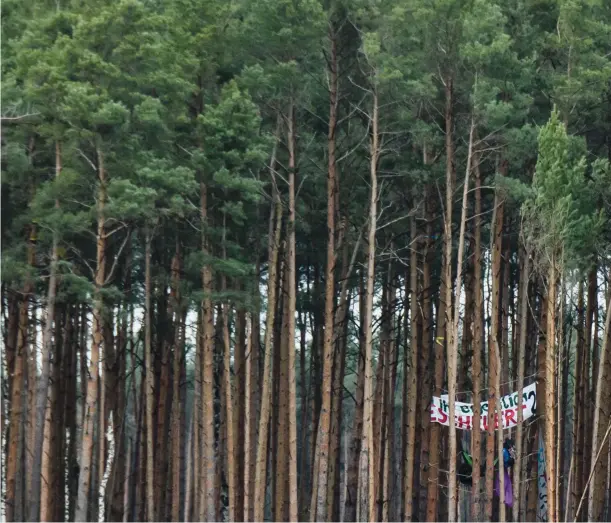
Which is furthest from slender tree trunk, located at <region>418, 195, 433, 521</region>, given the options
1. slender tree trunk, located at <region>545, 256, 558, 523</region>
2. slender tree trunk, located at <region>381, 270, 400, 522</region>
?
slender tree trunk, located at <region>545, 256, 558, 523</region>

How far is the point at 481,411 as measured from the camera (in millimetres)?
23297

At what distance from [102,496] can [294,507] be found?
5159 millimetres

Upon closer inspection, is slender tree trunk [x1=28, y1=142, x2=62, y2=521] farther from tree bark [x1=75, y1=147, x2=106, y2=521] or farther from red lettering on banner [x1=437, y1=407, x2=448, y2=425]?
red lettering on banner [x1=437, y1=407, x2=448, y2=425]

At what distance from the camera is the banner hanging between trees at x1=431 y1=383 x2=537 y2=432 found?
75.8ft

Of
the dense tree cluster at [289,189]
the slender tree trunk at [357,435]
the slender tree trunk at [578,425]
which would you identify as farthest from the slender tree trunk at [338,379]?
the slender tree trunk at [578,425]

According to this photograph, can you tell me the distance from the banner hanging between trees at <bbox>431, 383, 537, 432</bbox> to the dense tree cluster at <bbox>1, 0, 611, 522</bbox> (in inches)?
23.0

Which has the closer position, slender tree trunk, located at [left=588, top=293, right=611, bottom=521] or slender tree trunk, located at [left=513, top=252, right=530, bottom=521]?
slender tree trunk, located at [left=588, top=293, right=611, bottom=521]

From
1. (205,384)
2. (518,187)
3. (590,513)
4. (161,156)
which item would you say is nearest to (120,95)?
(161,156)

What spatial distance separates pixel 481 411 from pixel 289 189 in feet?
20.3

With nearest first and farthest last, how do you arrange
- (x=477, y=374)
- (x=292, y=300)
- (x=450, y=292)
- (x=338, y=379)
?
(x=450, y=292), (x=477, y=374), (x=292, y=300), (x=338, y=379)

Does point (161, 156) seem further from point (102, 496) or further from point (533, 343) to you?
point (533, 343)

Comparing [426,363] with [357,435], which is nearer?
[426,363]

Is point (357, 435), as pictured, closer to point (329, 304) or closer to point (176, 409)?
point (329, 304)

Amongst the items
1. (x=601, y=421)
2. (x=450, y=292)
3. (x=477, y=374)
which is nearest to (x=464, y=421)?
(x=477, y=374)
